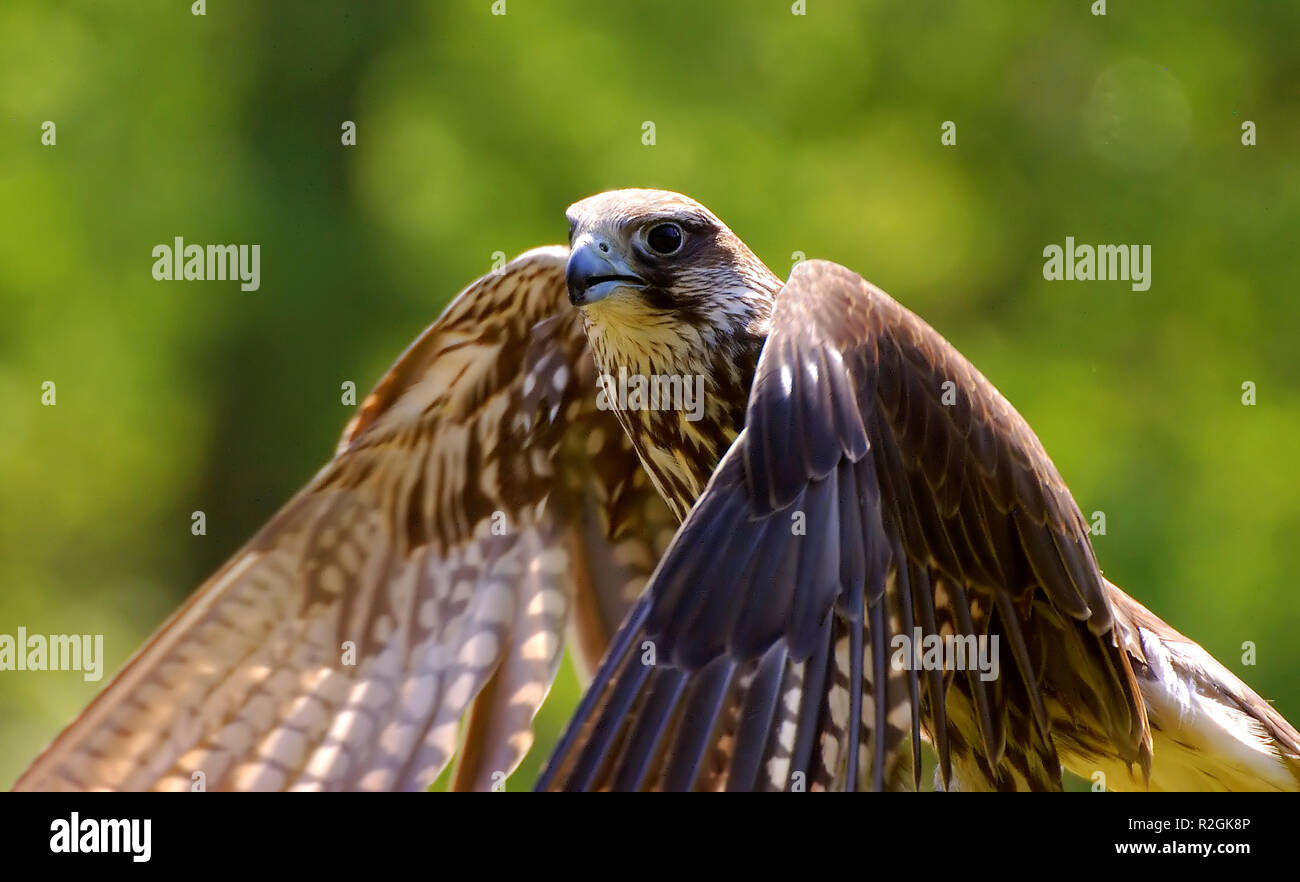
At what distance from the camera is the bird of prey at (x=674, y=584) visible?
298 cm

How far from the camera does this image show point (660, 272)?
3.99 meters

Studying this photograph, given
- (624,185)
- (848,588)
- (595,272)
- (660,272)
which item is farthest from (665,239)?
(624,185)

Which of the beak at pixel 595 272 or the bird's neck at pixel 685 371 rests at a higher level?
Result: the beak at pixel 595 272

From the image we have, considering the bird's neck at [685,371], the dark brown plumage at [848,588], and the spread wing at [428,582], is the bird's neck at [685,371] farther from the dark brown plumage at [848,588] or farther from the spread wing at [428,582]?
the spread wing at [428,582]

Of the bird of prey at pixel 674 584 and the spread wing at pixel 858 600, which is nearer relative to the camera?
the spread wing at pixel 858 600

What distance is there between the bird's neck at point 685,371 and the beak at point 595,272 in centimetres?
8

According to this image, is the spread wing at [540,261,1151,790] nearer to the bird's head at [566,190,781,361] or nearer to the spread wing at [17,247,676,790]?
the bird's head at [566,190,781,361]

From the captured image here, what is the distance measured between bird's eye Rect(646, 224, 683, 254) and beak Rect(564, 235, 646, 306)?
0.11 meters

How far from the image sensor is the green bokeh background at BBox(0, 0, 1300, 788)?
8.82 meters

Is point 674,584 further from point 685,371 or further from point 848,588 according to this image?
point 685,371

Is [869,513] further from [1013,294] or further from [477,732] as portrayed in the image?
[1013,294]

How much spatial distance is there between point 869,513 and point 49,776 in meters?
2.27

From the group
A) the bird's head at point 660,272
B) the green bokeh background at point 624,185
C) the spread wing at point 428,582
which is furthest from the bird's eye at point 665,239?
the green bokeh background at point 624,185

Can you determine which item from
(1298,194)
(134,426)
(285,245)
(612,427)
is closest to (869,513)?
(612,427)
